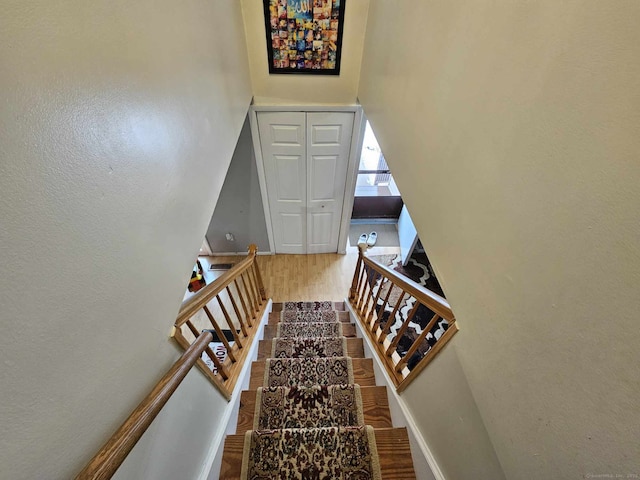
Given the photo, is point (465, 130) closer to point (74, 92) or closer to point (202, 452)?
point (74, 92)

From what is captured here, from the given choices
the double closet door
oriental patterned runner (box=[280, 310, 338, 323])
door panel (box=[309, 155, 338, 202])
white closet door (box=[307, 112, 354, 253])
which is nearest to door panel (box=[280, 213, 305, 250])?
the double closet door

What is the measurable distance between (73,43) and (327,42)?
2.48m

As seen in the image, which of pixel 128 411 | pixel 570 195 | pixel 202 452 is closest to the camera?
pixel 570 195

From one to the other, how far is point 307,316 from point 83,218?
2.80 metres

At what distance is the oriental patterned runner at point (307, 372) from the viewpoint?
210 centimetres

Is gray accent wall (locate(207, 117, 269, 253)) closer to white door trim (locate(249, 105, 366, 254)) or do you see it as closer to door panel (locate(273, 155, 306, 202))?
white door trim (locate(249, 105, 366, 254))

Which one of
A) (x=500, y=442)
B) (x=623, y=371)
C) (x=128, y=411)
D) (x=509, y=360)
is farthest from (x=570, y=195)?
(x=128, y=411)

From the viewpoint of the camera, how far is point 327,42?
101 inches

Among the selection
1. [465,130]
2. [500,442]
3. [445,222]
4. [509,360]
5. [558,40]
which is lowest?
[500,442]

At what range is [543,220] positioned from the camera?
685mm

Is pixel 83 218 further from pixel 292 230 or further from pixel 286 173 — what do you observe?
pixel 292 230

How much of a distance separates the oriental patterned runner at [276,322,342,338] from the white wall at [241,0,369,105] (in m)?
2.29

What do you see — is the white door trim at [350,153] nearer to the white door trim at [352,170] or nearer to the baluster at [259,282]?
the white door trim at [352,170]

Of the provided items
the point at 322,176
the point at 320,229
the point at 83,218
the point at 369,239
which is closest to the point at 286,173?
the point at 322,176
